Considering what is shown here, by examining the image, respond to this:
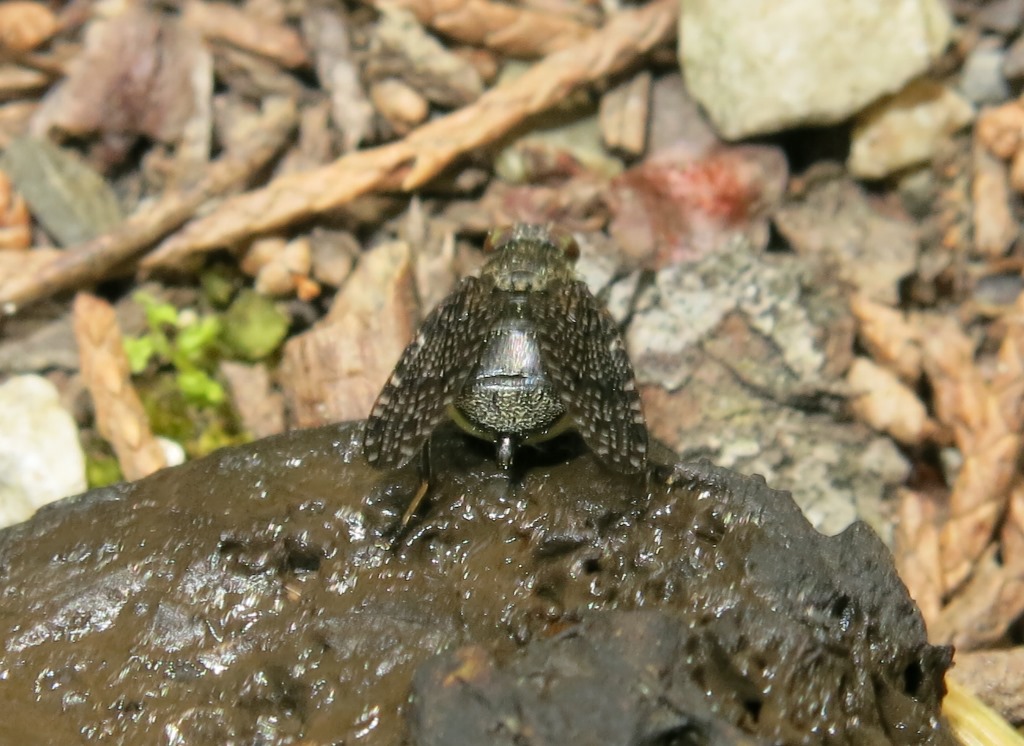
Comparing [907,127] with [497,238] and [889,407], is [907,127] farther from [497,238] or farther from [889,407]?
[497,238]

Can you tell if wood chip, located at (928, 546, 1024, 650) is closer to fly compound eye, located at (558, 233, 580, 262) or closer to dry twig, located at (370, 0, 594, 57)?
fly compound eye, located at (558, 233, 580, 262)

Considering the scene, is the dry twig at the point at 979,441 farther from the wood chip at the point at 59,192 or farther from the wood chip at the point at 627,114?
the wood chip at the point at 59,192

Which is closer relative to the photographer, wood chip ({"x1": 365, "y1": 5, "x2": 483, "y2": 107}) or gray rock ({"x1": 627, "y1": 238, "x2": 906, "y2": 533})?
gray rock ({"x1": 627, "y1": 238, "x2": 906, "y2": 533})

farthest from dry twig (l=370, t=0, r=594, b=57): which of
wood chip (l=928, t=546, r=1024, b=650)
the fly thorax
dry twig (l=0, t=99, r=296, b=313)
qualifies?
wood chip (l=928, t=546, r=1024, b=650)

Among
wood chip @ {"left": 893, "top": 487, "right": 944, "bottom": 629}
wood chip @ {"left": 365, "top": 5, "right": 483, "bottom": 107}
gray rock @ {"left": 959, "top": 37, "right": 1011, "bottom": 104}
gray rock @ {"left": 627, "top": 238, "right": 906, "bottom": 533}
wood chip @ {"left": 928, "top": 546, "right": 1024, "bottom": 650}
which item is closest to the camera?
wood chip @ {"left": 928, "top": 546, "right": 1024, "bottom": 650}

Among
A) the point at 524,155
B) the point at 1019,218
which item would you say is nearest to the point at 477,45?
the point at 524,155

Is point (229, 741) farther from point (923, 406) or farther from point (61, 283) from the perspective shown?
point (923, 406)

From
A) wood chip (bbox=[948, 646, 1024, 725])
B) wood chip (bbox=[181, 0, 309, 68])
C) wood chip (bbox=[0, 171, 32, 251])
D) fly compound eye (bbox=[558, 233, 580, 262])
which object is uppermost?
wood chip (bbox=[181, 0, 309, 68])
